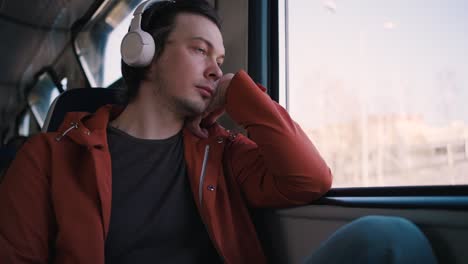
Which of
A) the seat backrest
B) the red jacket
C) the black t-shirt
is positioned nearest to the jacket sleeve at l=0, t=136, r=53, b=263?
the red jacket

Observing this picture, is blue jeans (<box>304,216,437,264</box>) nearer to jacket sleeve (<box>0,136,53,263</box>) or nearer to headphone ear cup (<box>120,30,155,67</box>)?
jacket sleeve (<box>0,136,53,263</box>)

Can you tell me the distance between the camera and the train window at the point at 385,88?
0.90 metres

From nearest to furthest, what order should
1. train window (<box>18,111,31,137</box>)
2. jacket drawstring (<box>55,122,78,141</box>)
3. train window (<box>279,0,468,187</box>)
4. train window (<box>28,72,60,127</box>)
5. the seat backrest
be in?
train window (<box>279,0,468,187</box>)
jacket drawstring (<box>55,122,78,141</box>)
the seat backrest
train window (<box>28,72,60,127</box>)
train window (<box>18,111,31,137</box>)

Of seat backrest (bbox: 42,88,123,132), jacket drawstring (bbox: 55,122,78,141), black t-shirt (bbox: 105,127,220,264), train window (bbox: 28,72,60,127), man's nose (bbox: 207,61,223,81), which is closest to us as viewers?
black t-shirt (bbox: 105,127,220,264)

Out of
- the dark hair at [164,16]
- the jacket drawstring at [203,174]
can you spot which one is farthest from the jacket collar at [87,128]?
the jacket drawstring at [203,174]

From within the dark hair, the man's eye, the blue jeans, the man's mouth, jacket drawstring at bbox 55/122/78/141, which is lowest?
the blue jeans

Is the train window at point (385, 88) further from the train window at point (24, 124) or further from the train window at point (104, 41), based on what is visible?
the train window at point (24, 124)

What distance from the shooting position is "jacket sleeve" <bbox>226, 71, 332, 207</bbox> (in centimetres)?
96

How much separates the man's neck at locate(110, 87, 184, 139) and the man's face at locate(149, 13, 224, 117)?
1.2 inches

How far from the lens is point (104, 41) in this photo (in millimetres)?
3627

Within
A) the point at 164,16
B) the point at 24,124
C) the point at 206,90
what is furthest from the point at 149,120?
the point at 24,124

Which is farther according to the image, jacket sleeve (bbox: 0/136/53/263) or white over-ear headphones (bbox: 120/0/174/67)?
white over-ear headphones (bbox: 120/0/174/67)

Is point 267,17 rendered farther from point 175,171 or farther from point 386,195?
point 386,195

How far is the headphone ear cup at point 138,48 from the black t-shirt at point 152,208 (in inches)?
9.5
